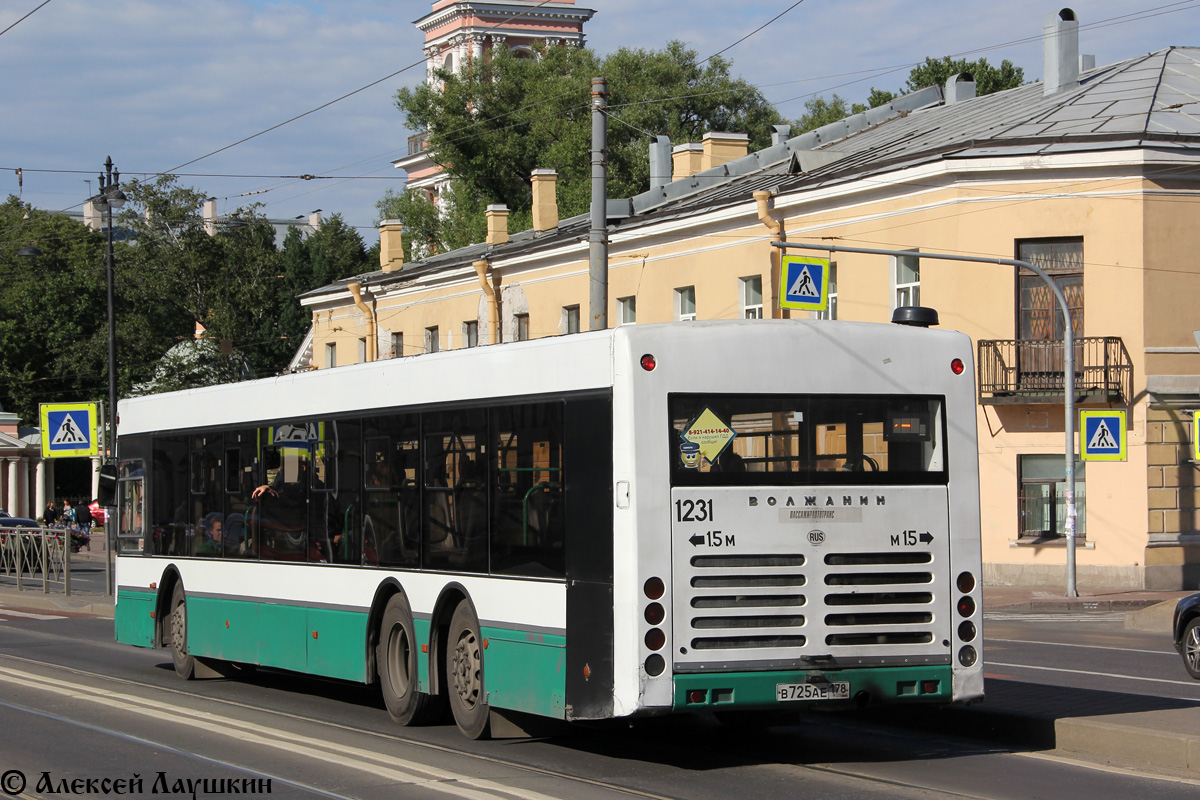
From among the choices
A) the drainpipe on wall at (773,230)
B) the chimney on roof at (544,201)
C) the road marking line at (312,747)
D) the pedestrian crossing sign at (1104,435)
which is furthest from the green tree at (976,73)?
the road marking line at (312,747)

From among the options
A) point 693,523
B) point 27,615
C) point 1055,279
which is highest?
point 1055,279

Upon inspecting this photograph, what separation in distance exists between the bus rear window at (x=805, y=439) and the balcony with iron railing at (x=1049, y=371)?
20283mm

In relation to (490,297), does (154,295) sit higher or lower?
higher

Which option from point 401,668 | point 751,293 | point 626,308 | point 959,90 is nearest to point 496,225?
point 626,308

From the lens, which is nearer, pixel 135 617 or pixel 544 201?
pixel 135 617

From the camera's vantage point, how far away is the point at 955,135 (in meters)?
32.6

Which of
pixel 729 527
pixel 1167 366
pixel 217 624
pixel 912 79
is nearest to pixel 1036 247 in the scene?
pixel 1167 366

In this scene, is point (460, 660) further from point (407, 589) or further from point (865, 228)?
point (865, 228)

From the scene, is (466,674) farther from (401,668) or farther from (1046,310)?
(1046,310)

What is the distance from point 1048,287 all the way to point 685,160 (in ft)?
59.6

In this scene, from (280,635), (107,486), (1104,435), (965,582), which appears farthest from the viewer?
(1104,435)

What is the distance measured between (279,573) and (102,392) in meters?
69.9

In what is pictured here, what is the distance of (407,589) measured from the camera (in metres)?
11.4

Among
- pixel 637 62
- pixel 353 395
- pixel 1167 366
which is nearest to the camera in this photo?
pixel 353 395
